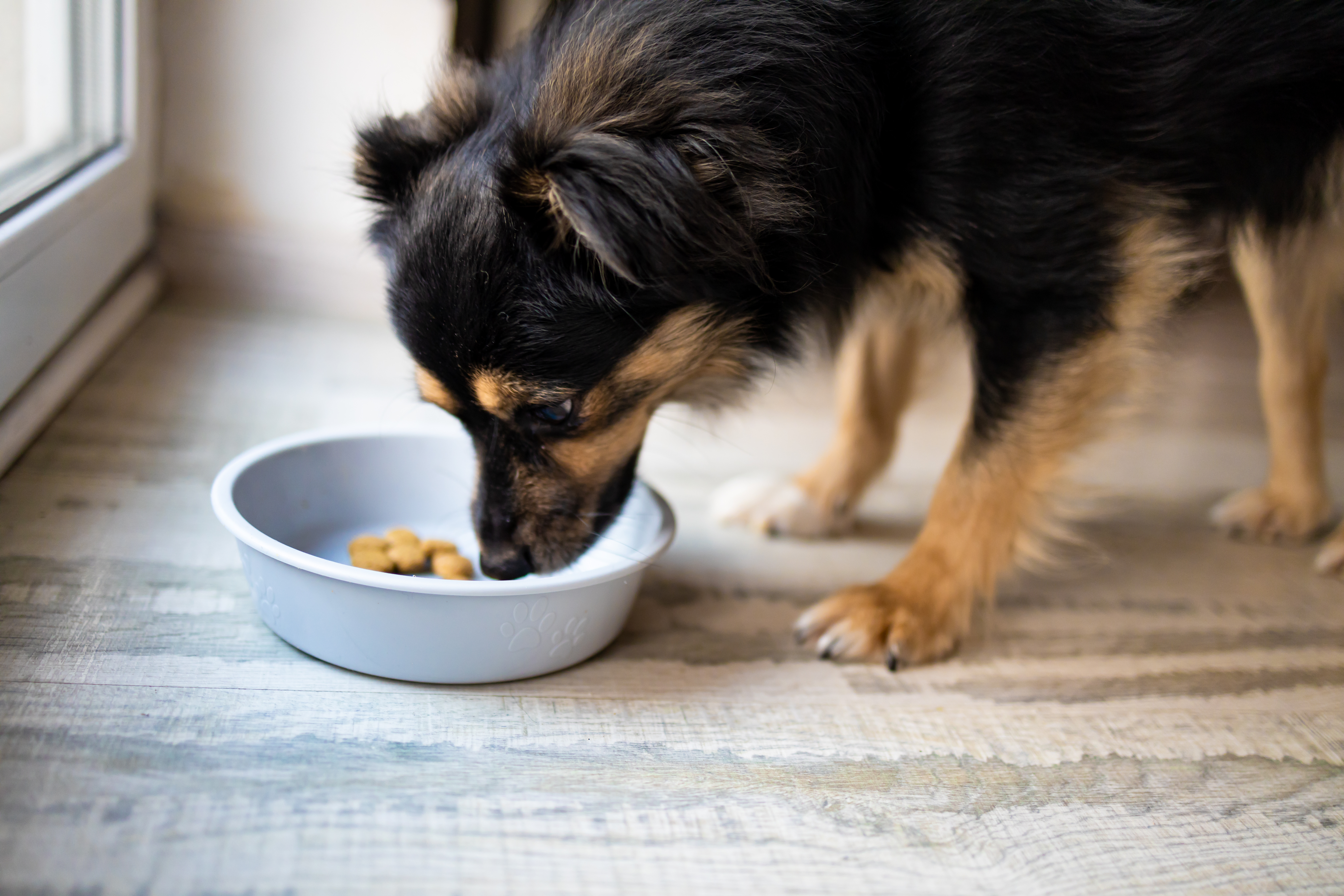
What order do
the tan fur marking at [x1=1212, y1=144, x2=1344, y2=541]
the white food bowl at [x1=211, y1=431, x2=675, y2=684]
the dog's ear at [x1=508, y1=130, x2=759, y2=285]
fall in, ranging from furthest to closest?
the tan fur marking at [x1=1212, y1=144, x2=1344, y2=541] → the white food bowl at [x1=211, y1=431, x2=675, y2=684] → the dog's ear at [x1=508, y1=130, x2=759, y2=285]

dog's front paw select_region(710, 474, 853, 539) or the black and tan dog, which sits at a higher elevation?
the black and tan dog

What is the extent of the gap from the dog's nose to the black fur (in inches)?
6.2

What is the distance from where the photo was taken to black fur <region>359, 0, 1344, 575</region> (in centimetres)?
130

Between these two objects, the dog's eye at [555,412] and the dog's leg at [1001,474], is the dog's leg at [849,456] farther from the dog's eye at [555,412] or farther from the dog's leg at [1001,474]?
the dog's eye at [555,412]

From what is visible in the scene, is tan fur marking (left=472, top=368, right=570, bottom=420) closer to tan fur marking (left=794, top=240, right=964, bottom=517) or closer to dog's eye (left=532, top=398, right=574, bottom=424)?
dog's eye (left=532, top=398, right=574, bottom=424)

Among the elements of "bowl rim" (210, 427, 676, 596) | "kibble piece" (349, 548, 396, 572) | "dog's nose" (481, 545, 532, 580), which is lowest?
"kibble piece" (349, 548, 396, 572)

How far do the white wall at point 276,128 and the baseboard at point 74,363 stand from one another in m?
0.21

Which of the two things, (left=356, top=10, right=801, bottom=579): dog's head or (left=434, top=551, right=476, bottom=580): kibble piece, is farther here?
(left=434, top=551, right=476, bottom=580): kibble piece

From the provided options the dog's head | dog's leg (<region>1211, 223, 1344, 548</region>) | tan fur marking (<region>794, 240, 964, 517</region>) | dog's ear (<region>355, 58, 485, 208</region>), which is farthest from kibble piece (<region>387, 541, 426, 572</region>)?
dog's leg (<region>1211, 223, 1344, 548</region>)

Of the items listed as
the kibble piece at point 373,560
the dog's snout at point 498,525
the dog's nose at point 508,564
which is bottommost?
the kibble piece at point 373,560

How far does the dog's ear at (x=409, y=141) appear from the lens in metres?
1.49

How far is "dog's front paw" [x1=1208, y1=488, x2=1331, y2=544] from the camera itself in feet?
7.27

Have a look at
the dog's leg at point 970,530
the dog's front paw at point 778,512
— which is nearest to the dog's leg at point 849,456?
the dog's front paw at point 778,512

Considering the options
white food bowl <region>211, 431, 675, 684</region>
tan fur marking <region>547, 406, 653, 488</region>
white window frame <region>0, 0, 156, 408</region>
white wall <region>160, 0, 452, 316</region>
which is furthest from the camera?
white wall <region>160, 0, 452, 316</region>
